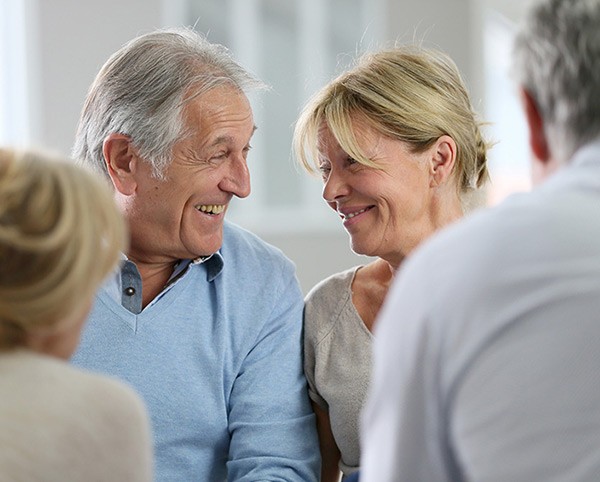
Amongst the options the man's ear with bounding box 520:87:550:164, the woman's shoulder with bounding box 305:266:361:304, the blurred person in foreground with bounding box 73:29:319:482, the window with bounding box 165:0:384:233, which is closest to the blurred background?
the window with bounding box 165:0:384:233

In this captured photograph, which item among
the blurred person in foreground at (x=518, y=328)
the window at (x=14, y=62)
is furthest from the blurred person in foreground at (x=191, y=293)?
the window at (x=14, y=62)

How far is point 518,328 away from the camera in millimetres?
1100

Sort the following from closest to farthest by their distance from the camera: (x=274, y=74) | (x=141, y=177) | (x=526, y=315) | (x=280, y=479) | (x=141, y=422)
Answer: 1. (x=526, y=315)
2. (x=141, y=422)
3. (x=280, y=479)
4. (x=141, y=177)
5. (x=274, y=74)

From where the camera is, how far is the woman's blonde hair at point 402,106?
2.26m

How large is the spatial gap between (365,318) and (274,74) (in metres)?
5.40

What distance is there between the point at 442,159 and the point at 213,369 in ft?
2.17

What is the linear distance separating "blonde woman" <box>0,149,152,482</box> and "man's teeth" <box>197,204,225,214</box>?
3.13 ft

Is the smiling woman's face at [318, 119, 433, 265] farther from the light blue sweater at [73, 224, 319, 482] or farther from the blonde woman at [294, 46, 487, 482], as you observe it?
the light blue sweater at [73, 224, 319, 482]

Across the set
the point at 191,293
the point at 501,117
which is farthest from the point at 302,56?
the point at 191,293

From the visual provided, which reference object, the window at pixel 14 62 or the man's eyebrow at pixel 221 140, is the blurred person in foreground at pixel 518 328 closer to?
the man's eyebrow at pixel 221 140

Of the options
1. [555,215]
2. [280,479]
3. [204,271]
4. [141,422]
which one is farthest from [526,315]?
[204,271]

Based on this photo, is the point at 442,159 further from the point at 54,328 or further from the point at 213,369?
the point at 54,328

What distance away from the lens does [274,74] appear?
7.54 m

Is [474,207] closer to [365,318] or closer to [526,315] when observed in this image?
[365,318]
